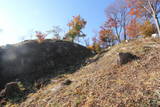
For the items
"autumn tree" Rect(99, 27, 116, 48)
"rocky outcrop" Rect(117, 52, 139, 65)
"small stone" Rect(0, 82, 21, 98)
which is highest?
"autumn tree" Rect(99, 27, 116, 48)

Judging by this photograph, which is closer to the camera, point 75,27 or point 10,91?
point 10,91

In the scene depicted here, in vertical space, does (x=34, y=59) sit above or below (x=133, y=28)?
below

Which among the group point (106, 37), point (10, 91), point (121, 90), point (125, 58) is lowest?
point (10, 91)

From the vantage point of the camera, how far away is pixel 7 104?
6684mm

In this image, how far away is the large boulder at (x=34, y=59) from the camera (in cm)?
1077

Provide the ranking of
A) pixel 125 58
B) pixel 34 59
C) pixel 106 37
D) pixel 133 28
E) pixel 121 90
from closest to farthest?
pixel 121 90
pixel 125 58
pixel 34 59
pixel 133 28
pixel 106 37

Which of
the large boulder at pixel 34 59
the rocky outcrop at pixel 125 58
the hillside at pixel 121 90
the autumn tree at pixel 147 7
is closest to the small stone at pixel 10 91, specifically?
the hillside at pixel 121 90

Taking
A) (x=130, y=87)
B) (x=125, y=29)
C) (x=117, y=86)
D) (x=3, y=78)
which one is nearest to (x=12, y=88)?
(x=3, y=78)

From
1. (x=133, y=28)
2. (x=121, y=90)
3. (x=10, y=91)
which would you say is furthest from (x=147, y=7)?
(x=10, y=91)

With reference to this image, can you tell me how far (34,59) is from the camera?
12023 mm

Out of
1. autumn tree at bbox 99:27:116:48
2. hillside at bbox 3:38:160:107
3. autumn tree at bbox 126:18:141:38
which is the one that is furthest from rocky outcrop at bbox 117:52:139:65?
autumn tree at bbox 99:27:116:48

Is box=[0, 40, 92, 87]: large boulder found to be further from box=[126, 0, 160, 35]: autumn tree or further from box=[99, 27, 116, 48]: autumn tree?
box=[99, 27, 116, 48]: autumn tree

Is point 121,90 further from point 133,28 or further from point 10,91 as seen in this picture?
point 133,28

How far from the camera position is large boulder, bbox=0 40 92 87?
1077 cm
